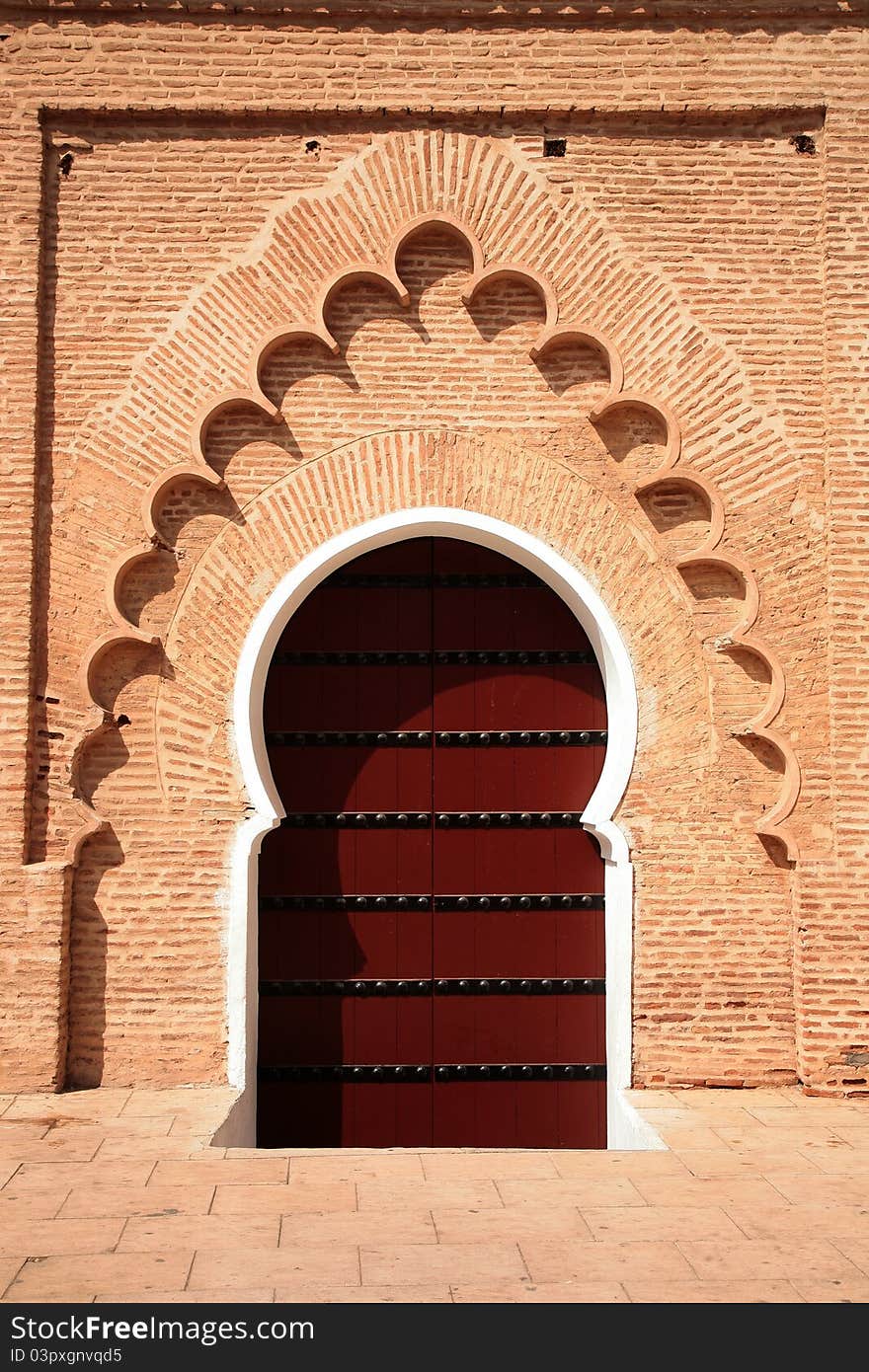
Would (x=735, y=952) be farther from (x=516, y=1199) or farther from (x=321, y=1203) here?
(x=321, y=1203)

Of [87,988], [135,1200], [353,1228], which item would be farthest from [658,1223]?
[87,988]

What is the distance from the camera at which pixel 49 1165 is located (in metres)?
4.70

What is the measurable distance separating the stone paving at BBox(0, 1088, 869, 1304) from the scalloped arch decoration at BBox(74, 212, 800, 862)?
1.38 m

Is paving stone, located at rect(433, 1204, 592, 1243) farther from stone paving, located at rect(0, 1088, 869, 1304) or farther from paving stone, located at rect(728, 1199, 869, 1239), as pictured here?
paving stone, located at rect(728, 1199, 869, 1239)

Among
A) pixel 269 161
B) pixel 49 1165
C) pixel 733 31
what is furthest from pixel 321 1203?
pixel 733 31

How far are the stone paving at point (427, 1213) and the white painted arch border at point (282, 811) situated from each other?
1.24ft

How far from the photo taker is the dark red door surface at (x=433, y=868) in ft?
19.8

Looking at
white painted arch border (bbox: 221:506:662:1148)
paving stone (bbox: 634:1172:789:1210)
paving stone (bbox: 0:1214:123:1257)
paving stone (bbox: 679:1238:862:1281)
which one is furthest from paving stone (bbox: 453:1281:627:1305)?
white painted arch border (bbox: 221:506:662:1148)

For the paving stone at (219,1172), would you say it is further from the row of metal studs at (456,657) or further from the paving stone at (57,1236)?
the row of metal studs at (456,657)

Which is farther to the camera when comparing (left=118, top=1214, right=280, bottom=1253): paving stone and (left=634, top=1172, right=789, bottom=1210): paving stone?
(left=634, top=1172, right=789, bottom=1210): paving stone

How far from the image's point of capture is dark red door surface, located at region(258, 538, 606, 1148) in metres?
6.04

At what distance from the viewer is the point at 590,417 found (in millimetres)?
5977

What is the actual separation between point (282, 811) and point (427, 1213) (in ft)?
6.85

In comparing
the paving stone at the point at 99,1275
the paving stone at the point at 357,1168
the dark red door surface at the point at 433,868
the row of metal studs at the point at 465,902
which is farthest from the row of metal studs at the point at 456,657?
the paving stone at the point at 99,1275
